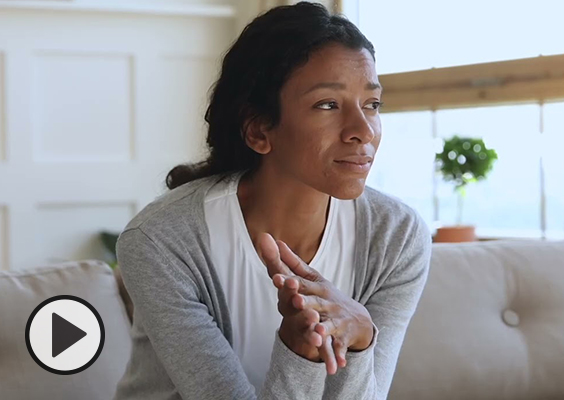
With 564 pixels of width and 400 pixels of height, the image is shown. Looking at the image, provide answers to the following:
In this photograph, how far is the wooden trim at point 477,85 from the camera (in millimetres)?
2713

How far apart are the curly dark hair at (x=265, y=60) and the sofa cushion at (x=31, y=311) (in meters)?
0.40

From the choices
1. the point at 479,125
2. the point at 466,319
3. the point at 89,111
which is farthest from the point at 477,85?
the point at 89,111

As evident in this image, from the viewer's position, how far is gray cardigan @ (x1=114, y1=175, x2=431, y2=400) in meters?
1.35

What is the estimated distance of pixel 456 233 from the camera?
110 inches

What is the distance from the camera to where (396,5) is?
309 centimetres

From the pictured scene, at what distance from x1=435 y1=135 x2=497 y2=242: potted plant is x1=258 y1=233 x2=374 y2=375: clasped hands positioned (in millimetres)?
1518

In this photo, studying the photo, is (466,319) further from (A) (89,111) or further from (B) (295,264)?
(A) (89,111)

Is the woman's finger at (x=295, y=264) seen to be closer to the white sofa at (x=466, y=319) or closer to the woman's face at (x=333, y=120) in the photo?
the woman's face at (x=333, y=120)

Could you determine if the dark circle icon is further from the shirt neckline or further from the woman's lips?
the woman's lips

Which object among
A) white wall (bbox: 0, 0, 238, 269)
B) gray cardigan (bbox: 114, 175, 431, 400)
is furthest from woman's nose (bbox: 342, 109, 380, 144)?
white wall (bbox: 0, 0, 238, 269)

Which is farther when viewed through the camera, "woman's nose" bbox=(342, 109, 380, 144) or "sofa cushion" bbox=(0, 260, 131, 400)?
→ "sofa cushion" bbox=(0, 260, 131, 400)

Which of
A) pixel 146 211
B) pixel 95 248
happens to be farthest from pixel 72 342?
pixel 95 248

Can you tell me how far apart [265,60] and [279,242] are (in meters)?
0.31

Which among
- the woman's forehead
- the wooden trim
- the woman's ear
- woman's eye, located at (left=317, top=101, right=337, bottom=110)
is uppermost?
the wooden trim
